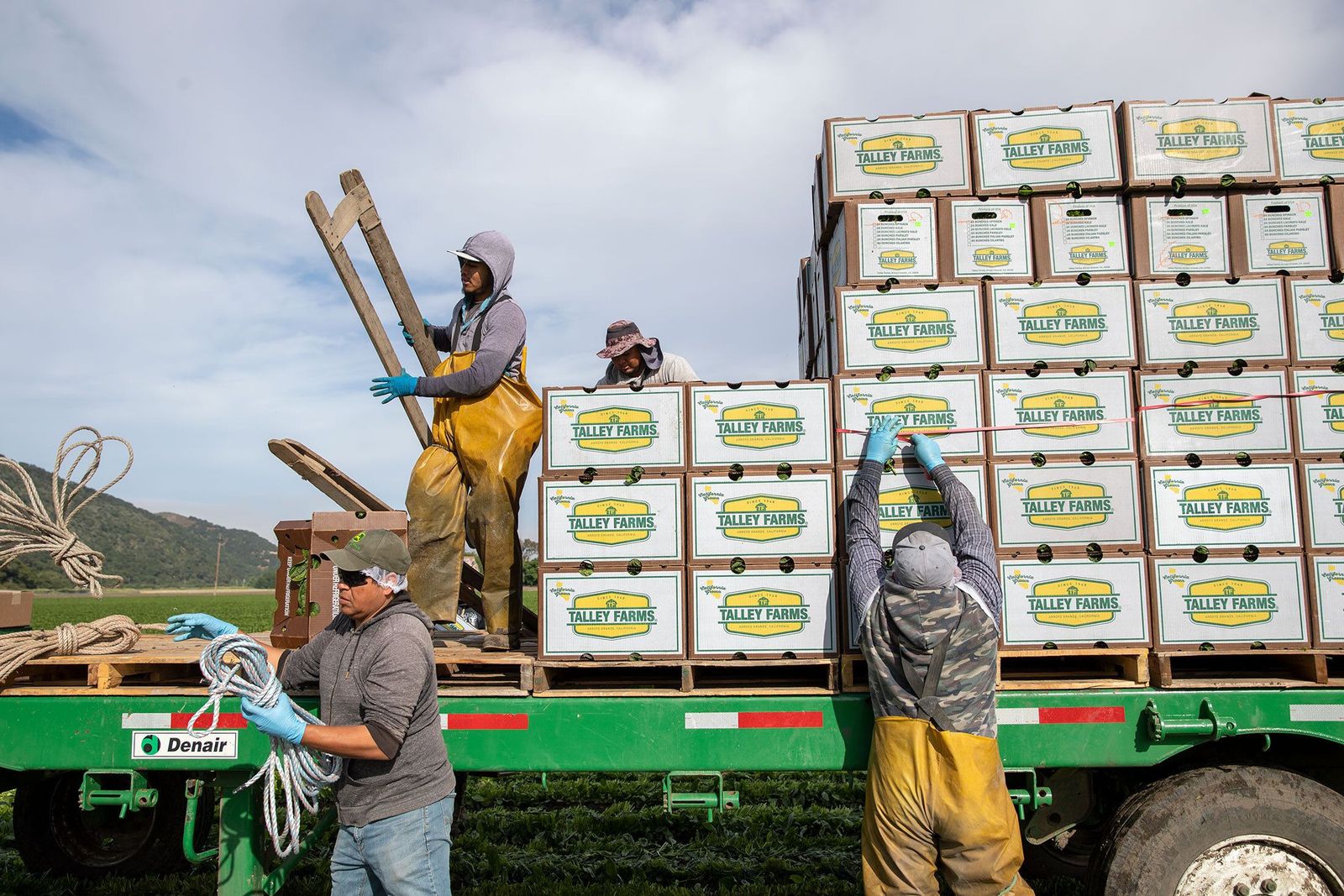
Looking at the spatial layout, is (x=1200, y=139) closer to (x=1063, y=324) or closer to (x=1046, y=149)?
(x=1046, y=149)

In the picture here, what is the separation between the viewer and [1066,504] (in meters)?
4.18

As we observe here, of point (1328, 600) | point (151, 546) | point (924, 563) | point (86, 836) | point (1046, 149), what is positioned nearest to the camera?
point (924, 563)

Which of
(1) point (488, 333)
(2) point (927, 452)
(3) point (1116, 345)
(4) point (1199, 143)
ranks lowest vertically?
(2) point (927, 452)

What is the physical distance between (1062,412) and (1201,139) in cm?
151

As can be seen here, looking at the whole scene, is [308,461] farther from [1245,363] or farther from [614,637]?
[1245,363]

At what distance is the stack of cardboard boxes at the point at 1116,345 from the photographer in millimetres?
4125

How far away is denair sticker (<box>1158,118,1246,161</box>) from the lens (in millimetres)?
4477

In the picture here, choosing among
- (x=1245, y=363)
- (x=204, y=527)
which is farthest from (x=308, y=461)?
(x=204, y=527)

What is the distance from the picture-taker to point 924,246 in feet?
14.7

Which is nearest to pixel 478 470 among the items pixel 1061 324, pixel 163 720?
pixel 163 720

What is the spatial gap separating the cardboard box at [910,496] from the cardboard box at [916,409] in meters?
0.07

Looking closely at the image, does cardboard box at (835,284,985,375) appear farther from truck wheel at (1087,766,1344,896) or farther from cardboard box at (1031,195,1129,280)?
truck wheel at (1087,766,1344,896)

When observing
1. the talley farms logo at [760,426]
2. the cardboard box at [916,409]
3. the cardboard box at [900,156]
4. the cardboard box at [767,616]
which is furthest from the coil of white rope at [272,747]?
the cardboard box at [900,156]

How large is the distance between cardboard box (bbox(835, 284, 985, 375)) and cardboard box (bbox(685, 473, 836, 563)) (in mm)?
615
